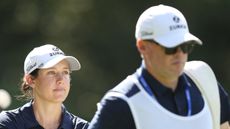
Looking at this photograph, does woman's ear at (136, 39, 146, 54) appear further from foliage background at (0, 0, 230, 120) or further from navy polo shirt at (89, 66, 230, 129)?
foliage background at (0, 0, 230, 120)

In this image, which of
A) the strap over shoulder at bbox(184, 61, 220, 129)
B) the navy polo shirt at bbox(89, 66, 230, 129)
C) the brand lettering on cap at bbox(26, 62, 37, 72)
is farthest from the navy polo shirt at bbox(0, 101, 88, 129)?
the navy polo shirt at bbox(89, 66, 230, 129)

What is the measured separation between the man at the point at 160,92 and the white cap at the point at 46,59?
1880 millimetres

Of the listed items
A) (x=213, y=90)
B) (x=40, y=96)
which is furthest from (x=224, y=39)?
(x=213, y=90)

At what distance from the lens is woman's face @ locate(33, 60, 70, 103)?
6809mm

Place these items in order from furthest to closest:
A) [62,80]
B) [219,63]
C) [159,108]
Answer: [219,63]
[62,80]
[159,108]

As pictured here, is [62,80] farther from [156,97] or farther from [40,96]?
[156,97]

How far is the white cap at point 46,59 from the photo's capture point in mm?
6898

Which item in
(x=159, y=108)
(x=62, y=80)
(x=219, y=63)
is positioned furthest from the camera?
(x=219, y=63)

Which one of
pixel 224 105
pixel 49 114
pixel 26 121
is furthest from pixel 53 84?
pixel 224 105

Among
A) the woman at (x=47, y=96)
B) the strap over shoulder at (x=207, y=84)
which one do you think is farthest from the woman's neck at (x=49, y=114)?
the strap over shoulder at (x=207, y=84)

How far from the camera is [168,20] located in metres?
5.04

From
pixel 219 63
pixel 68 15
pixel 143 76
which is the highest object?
pixel 143 76

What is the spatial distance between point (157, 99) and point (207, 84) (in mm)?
344

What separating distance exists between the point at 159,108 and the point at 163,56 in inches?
10.0
